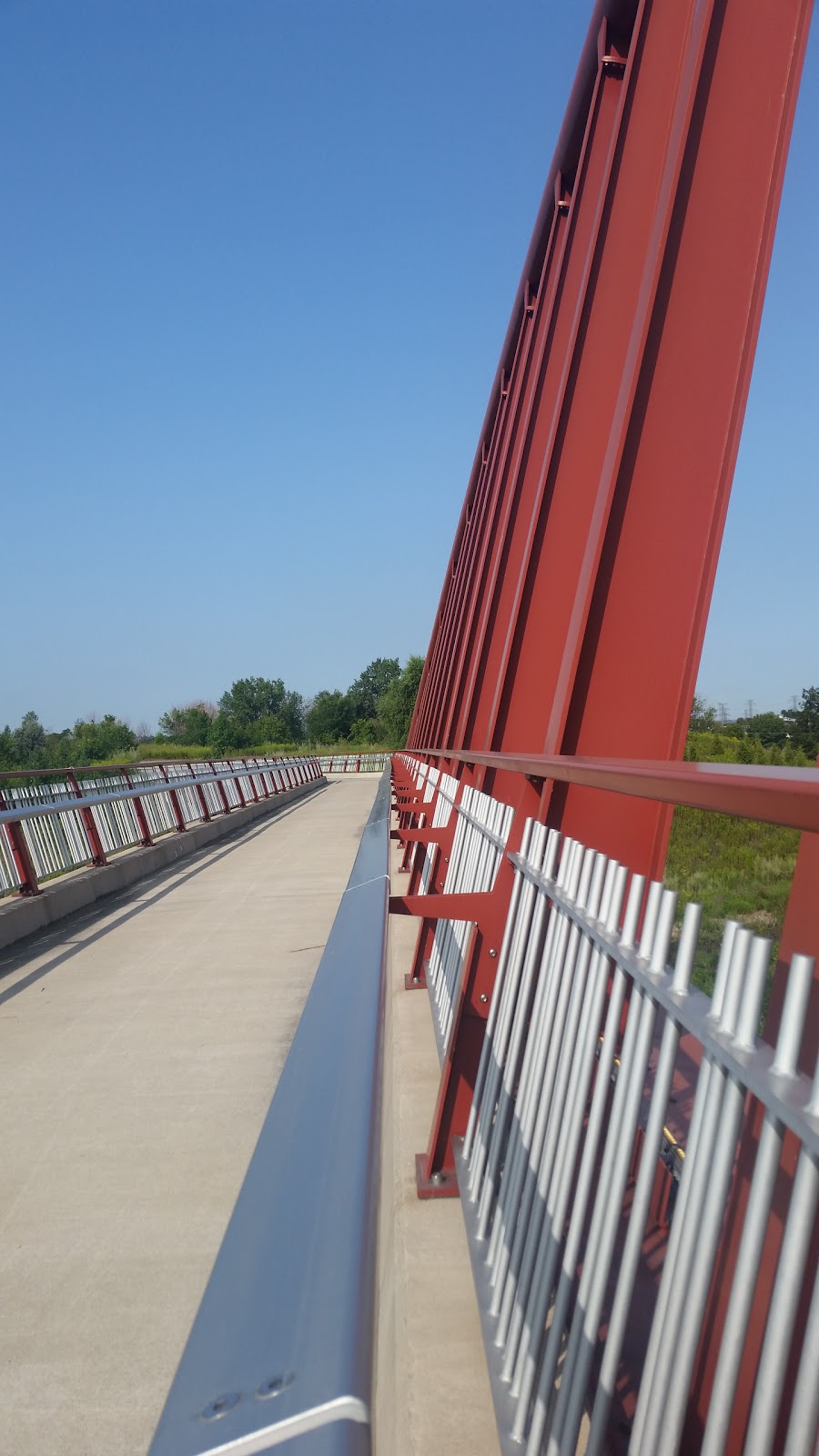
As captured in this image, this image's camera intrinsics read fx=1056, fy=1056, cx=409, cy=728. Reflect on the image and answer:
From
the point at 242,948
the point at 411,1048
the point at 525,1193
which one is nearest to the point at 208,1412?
the point at 525,1193

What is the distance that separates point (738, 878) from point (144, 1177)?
8020 millimetres

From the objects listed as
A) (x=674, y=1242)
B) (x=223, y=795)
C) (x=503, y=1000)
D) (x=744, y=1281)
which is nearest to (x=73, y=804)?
(x=503, y=1000)

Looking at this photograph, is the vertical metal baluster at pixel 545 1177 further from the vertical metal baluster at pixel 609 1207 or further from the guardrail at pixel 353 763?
the guardrail at pixel 353 763

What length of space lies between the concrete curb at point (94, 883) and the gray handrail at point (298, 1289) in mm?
7762

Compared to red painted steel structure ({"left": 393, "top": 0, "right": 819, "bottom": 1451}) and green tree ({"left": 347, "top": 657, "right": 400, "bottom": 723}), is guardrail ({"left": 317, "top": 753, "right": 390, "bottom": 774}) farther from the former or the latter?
green tree ({"left": 347, "top": 657, "right": 400, "bottom": 723})

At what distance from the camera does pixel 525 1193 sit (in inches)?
90.5

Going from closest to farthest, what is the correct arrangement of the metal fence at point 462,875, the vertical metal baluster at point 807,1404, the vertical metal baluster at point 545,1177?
the vertical metal baluster at point 807,1404 < the vertical metal baluster at point 545,1177 < the metal fence at point 462,875

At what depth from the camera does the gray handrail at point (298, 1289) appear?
0.66 m

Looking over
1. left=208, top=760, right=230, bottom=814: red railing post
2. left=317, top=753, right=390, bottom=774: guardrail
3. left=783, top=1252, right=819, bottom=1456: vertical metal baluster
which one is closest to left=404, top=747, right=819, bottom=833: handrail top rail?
left=783, top=1252, right=819, bottom=1456: vertical metal baluster

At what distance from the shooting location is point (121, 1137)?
4441mm

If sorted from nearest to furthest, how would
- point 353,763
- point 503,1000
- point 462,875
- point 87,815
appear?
point 503,1000, point 462,875, point 87,815, point 353,763

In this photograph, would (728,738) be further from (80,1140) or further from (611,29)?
(80,1140)

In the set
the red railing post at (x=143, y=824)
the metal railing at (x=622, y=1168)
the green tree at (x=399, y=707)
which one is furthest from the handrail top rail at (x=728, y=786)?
the green tree at (x=399, y=707)

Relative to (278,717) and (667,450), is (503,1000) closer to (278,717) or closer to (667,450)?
(667,450)
